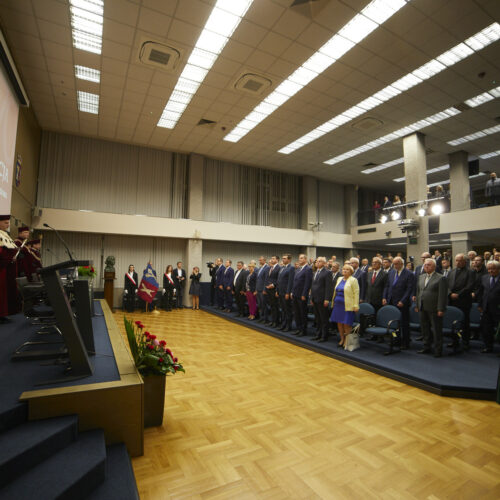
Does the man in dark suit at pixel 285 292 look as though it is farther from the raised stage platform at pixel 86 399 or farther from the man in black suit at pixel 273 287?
the raised stage platform at pixel 86 399

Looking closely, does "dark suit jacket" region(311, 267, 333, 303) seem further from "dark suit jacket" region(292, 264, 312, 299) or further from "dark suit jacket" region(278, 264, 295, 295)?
"dark suit jacket" region(278, 264, 295, 295)

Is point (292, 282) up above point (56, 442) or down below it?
above

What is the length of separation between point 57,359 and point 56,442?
1018 millimetres

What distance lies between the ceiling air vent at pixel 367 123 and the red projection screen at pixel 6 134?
23.7 ft

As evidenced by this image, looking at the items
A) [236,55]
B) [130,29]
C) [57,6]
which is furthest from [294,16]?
[57,6]

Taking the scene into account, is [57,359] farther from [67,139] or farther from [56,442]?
[67,139]

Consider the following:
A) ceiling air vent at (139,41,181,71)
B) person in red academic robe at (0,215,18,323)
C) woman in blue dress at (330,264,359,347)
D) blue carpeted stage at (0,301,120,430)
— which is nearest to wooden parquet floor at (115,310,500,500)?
blue carpeted stage at (0,301,120,430)

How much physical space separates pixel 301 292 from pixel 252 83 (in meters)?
4.26

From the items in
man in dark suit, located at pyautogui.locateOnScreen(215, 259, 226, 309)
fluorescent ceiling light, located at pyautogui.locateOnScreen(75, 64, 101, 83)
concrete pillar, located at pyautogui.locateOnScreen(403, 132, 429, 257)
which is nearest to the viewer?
fluorescent ceiling light, located at pyautogui.locateOnScreen(75, 64, 101, 83)

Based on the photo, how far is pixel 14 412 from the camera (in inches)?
70.2

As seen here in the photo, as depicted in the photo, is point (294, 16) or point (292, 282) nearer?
point (294, 16)

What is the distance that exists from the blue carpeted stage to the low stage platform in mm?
2917

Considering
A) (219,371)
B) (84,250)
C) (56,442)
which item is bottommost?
(219,371)

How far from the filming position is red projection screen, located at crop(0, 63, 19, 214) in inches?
186
